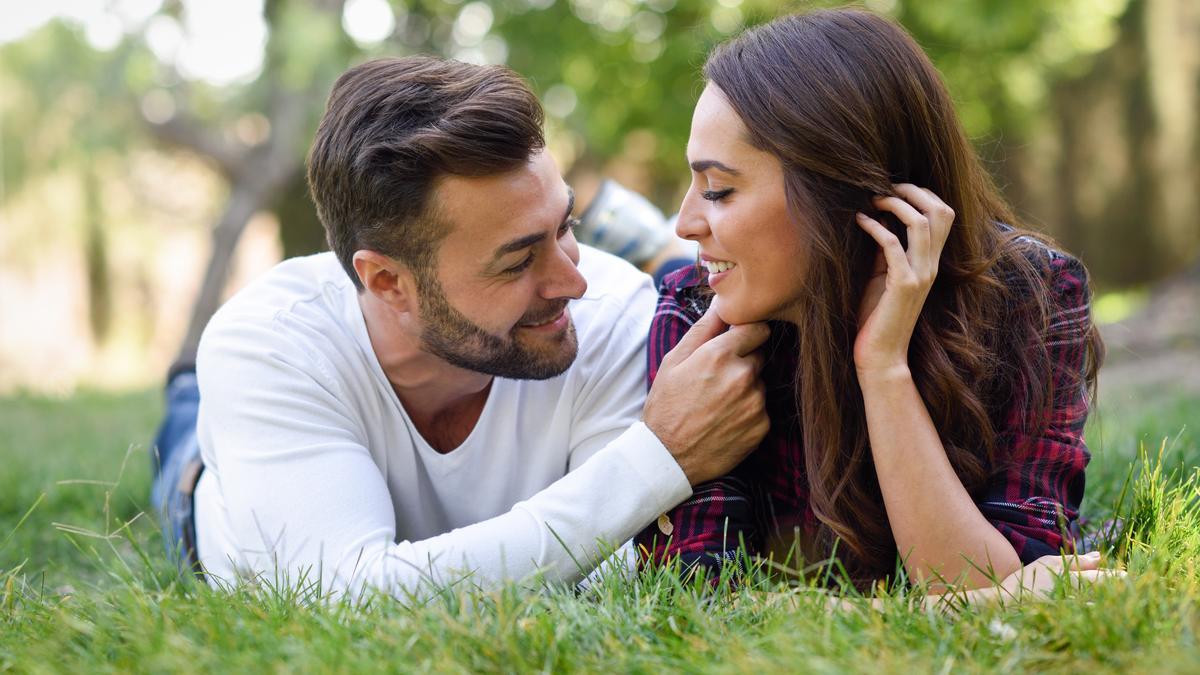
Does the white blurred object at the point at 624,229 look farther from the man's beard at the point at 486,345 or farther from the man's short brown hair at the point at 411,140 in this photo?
the man's beard at the point at 486,345

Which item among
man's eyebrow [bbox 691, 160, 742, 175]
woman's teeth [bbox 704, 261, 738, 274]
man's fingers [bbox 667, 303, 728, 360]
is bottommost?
man's fingers [bbox 667, 303, 728, 360]

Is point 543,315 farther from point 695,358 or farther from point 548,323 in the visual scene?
point 695,358

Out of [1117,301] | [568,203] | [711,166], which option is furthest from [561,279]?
[1117,301]

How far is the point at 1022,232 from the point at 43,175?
1072cm

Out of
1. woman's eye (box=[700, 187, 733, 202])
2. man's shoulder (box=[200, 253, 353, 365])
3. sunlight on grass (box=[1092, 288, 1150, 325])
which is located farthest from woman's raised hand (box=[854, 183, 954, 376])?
sunlight on grass (box=[1092, 288, 1150, 325])

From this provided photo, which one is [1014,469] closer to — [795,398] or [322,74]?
[795,398]

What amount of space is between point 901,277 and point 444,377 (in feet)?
4.30

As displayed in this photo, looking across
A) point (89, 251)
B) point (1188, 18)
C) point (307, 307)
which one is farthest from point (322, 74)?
point (1188, 18)

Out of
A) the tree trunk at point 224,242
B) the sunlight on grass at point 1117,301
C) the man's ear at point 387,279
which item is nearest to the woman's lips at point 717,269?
the man's ear at point 387,279

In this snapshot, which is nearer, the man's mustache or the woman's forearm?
the woman's forearm

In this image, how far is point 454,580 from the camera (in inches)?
95.2

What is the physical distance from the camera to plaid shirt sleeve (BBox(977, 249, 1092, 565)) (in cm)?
242

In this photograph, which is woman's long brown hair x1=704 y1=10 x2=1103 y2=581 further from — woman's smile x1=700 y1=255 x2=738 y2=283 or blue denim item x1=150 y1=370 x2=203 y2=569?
blue denim item x1=150 y1=370 x2=203 y2=569

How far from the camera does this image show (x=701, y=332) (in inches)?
109
